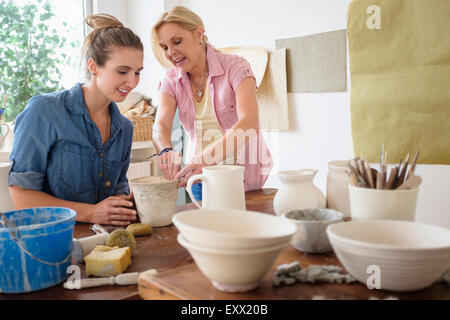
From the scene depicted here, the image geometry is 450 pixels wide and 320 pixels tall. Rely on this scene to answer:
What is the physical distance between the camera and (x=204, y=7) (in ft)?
10.4

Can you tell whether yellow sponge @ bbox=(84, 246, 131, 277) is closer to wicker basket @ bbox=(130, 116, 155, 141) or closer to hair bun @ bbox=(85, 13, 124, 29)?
hair bun @ bbox=(85, 13, 124, 29)

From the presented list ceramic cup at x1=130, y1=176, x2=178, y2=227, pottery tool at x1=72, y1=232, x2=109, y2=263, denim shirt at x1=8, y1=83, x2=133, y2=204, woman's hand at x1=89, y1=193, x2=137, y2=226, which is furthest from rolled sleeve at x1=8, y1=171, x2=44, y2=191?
pottery tool at x1=72, y1=232, x2=109, y2=263

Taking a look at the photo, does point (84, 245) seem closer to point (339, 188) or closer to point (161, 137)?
point (339, 188)

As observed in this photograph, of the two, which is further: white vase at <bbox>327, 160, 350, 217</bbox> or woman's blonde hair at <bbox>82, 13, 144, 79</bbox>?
woman's blonde hair at <bbox>82, 13, 144, 79</bbox>

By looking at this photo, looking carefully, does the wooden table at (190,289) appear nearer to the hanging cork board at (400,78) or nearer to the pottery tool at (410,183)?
the pottery tool at (410,183)

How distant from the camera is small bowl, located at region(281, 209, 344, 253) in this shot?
0.84m

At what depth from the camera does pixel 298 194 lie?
1036mm

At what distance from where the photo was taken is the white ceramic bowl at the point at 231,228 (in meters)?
0.63

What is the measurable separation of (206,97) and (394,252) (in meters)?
1.42

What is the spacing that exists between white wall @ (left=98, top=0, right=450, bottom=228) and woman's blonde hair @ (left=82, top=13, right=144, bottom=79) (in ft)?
4.29

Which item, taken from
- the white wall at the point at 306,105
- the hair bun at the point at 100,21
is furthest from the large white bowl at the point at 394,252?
the white wall at the point at 306,105

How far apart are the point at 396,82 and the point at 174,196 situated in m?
1.30

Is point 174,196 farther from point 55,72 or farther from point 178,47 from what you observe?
point 55,72

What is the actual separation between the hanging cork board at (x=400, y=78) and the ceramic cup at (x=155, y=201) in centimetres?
123
